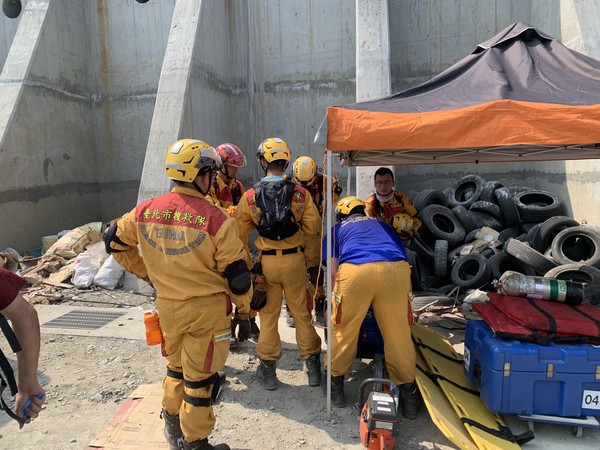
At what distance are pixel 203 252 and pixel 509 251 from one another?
4.88 m

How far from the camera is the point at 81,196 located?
10.5 m

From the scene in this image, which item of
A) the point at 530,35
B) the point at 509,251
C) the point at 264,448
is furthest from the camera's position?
the point at 509,251

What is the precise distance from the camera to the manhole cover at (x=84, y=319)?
5488mm

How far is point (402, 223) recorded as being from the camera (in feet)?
16.7

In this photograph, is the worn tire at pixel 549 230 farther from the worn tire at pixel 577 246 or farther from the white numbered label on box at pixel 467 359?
the white numbered label on box at pixel 467 359

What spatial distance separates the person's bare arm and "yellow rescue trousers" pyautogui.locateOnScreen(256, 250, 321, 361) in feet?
6.91

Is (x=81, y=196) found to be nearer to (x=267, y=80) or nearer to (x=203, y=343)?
(x=267, y=80)

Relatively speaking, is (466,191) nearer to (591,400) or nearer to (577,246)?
(577,246)

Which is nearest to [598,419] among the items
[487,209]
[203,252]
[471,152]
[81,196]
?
[471,152]

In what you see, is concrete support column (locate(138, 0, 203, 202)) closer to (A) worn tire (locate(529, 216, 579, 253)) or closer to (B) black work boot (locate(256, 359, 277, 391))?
(B) black work boot (locate(256, 359, 277, 391))

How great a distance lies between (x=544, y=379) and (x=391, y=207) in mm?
2744

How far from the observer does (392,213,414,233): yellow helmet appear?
16.7 ft

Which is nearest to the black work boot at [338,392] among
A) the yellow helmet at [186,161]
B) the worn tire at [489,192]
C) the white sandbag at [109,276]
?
the yellow helmet at [186,161]

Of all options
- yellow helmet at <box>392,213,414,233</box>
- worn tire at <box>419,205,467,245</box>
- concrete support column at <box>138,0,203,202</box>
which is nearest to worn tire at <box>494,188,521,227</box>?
worn tire at <box>419,205,467,245</box>
